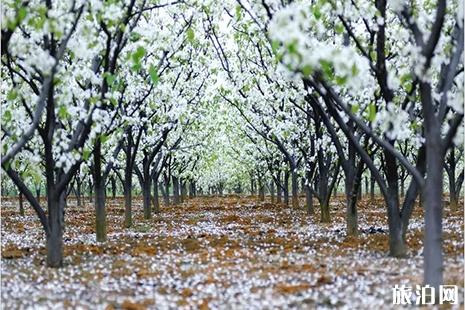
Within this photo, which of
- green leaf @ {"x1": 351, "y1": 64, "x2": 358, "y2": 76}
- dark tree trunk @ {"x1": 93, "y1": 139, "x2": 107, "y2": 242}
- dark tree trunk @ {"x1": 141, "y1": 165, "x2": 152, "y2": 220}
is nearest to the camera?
green leaf @ {"x1": 351, "y1": 64, "x2": 358, "y2": 76}

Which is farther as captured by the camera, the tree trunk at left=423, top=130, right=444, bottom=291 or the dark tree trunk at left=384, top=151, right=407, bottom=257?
the dark tree trunk at left=384, top=151, right=407, bottom=257

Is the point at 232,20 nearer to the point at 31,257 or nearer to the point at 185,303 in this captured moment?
the point at 31,257

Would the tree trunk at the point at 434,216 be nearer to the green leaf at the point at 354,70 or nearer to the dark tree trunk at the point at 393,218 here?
the green leaf at the point at 354,70

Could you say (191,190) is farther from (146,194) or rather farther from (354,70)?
(354,70)

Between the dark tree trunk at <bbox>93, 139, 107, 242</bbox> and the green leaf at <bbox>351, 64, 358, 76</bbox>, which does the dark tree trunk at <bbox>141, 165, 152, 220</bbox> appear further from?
the green leaf at <bbox>351, 64, 358, 76</bbox>

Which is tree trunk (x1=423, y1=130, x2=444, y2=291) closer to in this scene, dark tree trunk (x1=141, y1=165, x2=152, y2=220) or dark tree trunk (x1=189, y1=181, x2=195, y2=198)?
dark tree trunk (x1=141, y1=165, x2=152, y2=220)

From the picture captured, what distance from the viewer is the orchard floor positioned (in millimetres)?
8320

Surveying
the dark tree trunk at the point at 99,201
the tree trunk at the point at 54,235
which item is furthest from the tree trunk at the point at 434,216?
the dark tree trunk at the point at 99,201

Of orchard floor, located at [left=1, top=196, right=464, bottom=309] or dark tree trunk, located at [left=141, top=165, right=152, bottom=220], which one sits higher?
dark tree trunk, located at [left=141, top=165, right=152, bottom=220]

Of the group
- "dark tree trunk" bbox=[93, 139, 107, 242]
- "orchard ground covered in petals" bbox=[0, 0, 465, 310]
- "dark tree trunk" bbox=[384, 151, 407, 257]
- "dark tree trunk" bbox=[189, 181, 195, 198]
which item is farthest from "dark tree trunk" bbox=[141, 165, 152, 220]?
"dark tree trunk" bbox=[189, 181, 195, 198]

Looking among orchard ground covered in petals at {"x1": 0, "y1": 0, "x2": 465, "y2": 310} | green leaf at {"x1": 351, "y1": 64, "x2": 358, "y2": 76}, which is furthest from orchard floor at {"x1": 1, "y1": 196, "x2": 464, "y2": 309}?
green leaf at {"x1": 351, "y1": 64, "x2": 358, "y2": 76}

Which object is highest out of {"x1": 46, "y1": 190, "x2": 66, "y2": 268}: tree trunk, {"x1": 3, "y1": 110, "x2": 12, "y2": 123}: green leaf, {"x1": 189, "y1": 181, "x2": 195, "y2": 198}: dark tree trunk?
{"x1": 3, "y1": 110, "x2": 12, "y2": 123}: green leaf

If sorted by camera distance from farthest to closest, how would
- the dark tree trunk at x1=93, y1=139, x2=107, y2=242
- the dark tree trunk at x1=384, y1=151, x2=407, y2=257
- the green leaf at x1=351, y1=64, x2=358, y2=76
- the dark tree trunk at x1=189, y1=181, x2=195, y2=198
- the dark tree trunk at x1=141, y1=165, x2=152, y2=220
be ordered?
the dark tree trunk at x1=189, y1=181, x2=195, y2=198 < the dark tree trunk at x1=141, y1=165, x2=152, y2=220 < the dark tree trunk at x1=93, y1=139, x2=107, y2=242 < the dark tree trunk at x1=384, y1=151, x2=407, y2=257 < the green leaf at x1=351, y1=64, x2=358, y2=76

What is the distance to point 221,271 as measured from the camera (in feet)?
34.9
